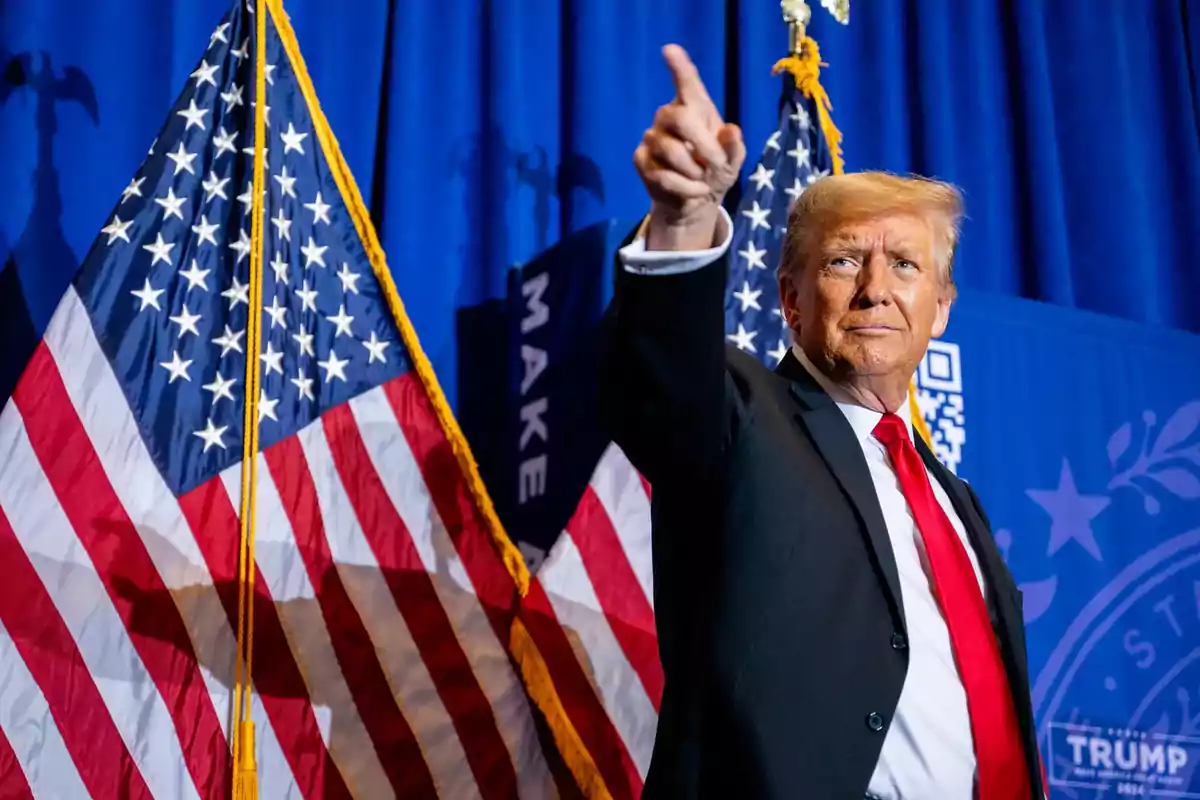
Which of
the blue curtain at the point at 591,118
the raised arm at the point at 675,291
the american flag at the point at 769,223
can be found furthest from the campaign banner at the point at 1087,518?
the raised arm at the point at 675,291

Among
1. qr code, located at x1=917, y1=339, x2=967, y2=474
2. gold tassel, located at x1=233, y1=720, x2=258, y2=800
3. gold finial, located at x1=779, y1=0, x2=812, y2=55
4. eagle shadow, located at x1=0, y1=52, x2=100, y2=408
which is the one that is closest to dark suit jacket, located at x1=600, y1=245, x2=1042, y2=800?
gold tassel, located at x1=233, y1=720, x2=258, y2=800

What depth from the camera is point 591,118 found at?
255 cm

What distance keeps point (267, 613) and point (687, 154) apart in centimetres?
119

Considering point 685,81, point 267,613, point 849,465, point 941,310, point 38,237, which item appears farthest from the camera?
point 38,237

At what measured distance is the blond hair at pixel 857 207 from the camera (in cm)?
130

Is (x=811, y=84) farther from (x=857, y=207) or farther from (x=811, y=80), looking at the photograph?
(x=857, y=207)

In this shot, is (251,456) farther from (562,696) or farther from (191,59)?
(191,59)

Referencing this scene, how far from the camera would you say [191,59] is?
2.32 m

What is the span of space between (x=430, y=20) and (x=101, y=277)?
96 cm

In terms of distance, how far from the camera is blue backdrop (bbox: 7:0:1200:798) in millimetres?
2211

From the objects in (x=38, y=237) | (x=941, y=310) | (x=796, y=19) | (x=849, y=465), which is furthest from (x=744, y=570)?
(x=796, y=19)

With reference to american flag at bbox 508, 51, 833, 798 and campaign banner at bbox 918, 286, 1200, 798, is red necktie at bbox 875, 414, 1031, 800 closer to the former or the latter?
american flag at bbox 508, 51, 833, 798

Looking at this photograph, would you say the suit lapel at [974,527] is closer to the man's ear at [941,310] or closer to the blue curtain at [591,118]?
the man's ear at [941,310]

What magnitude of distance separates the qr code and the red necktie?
3.70 feet
